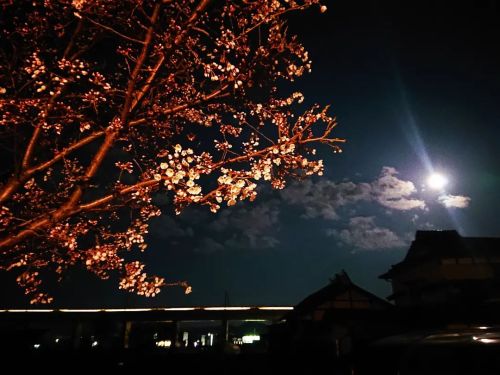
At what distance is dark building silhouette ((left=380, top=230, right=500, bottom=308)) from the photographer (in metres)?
25.9

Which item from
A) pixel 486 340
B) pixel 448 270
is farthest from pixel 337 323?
pixel 448 270

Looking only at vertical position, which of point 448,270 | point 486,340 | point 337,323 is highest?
point 448,270

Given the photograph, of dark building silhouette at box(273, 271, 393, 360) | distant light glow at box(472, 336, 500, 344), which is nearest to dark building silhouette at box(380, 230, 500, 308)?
dark building silhouette at box(273, 271, 393, 360)

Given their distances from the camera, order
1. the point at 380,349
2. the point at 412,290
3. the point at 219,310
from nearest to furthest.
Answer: the point at 380,349, the point at 412,290, the point at 219,310

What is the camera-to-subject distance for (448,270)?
98.8 feet

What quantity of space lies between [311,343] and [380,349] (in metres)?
18.3

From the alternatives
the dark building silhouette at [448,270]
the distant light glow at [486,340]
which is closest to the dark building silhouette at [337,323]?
the dark building silhouette at [448,270]

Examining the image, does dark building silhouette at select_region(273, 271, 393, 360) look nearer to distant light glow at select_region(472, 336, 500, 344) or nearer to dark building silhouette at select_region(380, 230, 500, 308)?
dark building silhouette at select_region(380, 230, 500, 308)

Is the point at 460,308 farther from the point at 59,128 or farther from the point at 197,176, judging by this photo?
the point at 59,128

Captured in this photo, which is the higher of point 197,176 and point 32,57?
point 32,57

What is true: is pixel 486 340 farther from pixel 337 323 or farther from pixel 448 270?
pixel 448 270

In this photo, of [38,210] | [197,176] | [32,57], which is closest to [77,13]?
[32,57]

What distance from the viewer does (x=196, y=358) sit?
82.3 ft

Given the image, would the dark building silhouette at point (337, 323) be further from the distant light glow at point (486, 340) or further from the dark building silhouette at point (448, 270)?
the distant light glow at point (486, 340)
